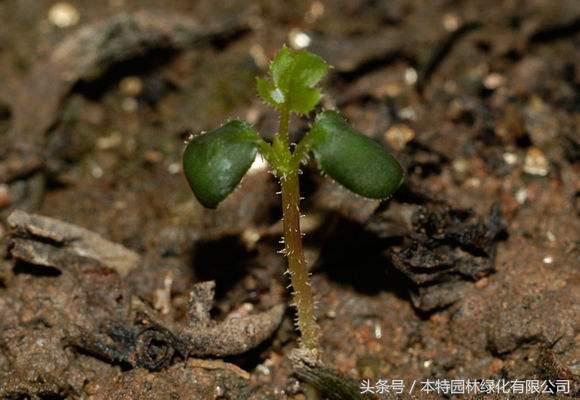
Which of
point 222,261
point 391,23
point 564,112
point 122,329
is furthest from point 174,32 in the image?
point 564,112

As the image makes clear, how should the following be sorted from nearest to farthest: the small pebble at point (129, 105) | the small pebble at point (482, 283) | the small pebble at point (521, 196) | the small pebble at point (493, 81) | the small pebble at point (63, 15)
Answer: the small pebble at point (482, 283), the small pebble at point (521, 196), the small pebble at point (493, 81), the small pebble at point (129, 105), the small pebble at point (63, 15)

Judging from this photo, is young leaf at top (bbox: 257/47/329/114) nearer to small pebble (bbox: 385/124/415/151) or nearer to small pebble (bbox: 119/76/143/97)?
small pebble (bbox: 385/124/415/151)

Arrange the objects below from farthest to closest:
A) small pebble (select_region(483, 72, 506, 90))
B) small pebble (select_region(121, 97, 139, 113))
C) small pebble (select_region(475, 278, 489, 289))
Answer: small pebble (select_region(121, 97, 139, 113)), small pebble (select_region(483, 72, 506, 90)), small pebble (select_region(475, 278, 489, 289))

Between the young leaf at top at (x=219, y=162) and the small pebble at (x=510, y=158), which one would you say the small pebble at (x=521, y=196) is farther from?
the young leaf at top at (x=219, y=162)

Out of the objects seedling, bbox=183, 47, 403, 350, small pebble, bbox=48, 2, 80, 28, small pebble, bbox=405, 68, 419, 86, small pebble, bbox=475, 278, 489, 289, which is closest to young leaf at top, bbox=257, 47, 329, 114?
seedling, bbox=183, 47, 403, 350

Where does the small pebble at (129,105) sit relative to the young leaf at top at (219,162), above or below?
below

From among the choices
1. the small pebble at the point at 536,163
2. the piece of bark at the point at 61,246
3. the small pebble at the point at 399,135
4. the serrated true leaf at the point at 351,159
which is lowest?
the small pebble at the point at 536,163

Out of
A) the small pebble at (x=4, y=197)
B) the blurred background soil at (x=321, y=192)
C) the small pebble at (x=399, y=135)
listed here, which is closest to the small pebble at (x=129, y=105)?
the blurred background soil at (x=321, y=192)

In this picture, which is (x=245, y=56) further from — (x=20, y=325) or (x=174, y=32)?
(x=20, y=325)
